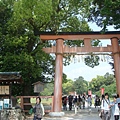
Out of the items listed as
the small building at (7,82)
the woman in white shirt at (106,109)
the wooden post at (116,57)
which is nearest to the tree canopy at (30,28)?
the small building at (7,82)

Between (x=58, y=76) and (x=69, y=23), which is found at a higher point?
(x=69, y=23)

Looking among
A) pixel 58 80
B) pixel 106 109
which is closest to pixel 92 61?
pixel 58 80

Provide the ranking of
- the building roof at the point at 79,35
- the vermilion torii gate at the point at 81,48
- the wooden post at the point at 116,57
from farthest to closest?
the building roof at the point at 79,35 < the vermilion torii gate at the point at 81,48 < the wooden post at the point at 116,57

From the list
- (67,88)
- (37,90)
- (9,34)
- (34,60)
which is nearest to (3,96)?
(37,90)

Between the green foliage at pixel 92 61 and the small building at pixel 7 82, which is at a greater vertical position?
the green foliage at pixel 92 61

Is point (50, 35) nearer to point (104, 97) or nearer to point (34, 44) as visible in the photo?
point (34, 44)

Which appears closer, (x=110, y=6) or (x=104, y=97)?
(x=104, y=97)

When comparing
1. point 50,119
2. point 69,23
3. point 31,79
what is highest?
point 69,23

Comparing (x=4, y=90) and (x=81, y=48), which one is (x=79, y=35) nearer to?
(x=81, y=48)

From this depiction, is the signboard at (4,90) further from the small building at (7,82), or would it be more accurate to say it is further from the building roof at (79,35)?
the building roof at (79,35)

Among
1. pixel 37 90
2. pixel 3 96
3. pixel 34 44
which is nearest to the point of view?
pixel 3 96

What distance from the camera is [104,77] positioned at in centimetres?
6788

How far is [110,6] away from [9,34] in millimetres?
7845

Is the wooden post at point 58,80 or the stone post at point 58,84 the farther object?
the wooden post at point 58,80
